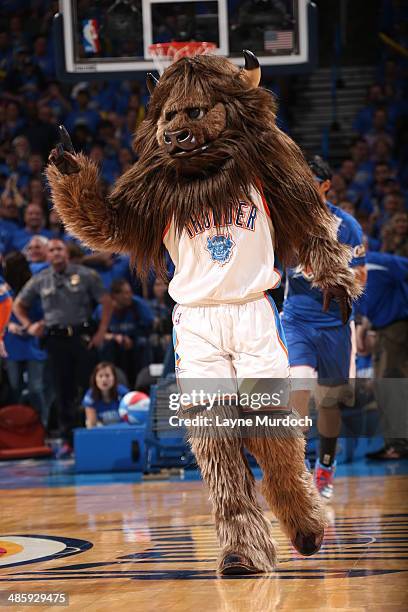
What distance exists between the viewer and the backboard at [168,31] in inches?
300

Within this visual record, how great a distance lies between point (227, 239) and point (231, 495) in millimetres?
961

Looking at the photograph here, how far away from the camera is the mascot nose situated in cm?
405

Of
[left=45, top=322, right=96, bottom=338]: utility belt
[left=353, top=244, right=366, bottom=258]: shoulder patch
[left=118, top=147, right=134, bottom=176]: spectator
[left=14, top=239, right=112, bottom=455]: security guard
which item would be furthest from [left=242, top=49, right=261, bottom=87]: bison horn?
[left=118, top=147, right=134, bottom=176]: spectator

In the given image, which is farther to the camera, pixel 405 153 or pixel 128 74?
pixel 405 153

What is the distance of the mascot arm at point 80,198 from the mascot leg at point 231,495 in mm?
838

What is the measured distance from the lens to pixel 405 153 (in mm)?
12695

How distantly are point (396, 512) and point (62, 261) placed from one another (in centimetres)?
450

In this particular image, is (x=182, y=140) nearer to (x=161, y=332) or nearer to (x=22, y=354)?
(x=161, y=332)

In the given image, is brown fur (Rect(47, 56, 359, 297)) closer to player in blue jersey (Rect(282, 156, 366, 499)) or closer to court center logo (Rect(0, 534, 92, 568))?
court center logo (Rect(0, 534, 92, 568))

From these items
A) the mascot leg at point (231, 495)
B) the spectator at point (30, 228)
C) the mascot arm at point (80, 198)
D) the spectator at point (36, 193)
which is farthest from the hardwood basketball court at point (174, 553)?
the spectator at point (36, 193)

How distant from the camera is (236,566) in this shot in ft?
12.7

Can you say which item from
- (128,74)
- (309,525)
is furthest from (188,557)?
(128,74)

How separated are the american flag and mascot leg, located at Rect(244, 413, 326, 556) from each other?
4.26 meters

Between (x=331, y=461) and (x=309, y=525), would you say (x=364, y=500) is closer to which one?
(x=331, y=461)
